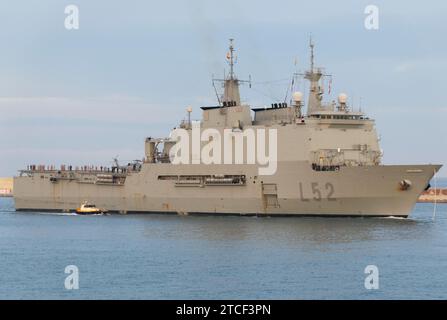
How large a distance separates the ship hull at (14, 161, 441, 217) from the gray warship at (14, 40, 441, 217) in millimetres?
53

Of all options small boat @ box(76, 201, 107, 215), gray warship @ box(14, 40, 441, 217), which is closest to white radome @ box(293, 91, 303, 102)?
gray warship @ box(14, 40, 441, 217)

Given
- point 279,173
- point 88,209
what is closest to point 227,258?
point 279,173

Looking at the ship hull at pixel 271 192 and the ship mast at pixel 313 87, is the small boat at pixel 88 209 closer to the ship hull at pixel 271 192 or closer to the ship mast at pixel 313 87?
the ship hull at pixel 271 192

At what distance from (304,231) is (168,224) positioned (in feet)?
29.8

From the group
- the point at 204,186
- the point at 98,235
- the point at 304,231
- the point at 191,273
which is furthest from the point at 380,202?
the point at 191,273

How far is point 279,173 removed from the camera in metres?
50.3

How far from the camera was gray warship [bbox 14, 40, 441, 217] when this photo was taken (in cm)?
4803

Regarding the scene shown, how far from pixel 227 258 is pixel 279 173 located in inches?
619

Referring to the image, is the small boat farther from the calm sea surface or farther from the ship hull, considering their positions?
the calm sea surface

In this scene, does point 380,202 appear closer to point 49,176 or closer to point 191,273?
Result: point 191,273

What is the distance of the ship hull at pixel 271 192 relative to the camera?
156 ft

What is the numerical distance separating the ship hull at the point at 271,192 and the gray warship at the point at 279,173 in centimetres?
5

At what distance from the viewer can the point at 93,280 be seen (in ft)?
101

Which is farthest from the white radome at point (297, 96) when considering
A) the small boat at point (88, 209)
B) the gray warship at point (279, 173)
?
the small boat at point (88, 209)
